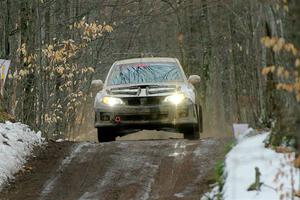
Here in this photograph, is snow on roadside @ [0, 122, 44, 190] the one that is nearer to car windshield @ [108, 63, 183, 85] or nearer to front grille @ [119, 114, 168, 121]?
front grille @ [119, 114, 168, 121]

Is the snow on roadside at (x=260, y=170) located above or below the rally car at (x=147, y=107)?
below

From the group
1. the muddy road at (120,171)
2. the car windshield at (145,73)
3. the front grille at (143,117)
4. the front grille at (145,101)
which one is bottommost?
the muddy road at (120,171)

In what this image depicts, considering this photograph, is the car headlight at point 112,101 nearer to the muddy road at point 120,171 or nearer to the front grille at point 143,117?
the front grille at point 143,117

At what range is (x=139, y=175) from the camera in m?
9.38

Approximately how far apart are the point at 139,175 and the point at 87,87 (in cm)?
1516

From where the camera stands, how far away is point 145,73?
13.2 m

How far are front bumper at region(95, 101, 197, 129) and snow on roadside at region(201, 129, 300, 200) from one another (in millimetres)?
3654

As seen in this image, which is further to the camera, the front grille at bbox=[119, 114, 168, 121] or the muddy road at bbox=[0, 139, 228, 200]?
the front grille at bbox=[119, 114, 168, 121]

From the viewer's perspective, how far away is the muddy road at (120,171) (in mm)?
8596

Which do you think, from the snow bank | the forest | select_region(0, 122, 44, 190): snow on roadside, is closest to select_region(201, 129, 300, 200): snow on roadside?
the snow bank

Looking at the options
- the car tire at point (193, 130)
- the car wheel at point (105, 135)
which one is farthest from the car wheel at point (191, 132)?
the car wheel at point (105, 135)

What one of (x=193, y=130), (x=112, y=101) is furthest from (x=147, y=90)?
(x=193, y=130)

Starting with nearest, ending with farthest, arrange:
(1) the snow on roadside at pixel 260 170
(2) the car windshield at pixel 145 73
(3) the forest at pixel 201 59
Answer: (1) the snow on roadside at pixel 260 170, (3) the forest at pixel 201 59, (2) the car windshield at pixel 145 73

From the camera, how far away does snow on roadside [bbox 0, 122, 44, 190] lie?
9914mm
